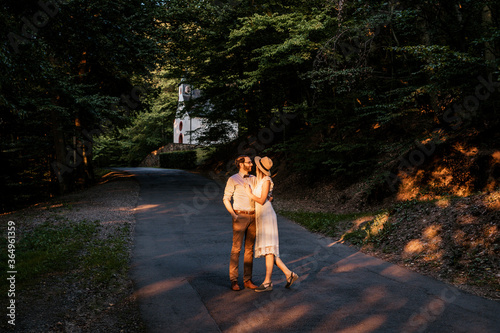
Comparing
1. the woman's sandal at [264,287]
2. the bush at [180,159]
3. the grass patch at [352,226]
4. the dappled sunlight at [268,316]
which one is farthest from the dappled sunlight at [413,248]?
the bush at [180,159]

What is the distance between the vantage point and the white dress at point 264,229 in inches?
221

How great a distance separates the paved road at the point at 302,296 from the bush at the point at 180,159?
30.8 meters

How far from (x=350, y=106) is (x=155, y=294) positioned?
11892mm

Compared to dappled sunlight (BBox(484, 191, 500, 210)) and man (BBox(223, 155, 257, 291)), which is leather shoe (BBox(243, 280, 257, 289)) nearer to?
man (BBox(223, 155, 257, 291))

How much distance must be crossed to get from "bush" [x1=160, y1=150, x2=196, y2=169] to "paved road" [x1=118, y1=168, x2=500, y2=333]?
3077 cm

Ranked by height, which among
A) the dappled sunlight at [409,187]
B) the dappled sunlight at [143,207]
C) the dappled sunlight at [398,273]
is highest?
the dappled sunlight at [409,187]

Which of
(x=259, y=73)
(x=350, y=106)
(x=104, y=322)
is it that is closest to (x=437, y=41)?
(x=350, y=106)

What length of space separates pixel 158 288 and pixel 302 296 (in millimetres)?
2217

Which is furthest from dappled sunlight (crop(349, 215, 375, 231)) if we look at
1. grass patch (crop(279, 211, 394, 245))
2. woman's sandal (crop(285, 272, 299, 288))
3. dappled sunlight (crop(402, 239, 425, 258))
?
woman's sandal (crop(285, 272, 299, 288))

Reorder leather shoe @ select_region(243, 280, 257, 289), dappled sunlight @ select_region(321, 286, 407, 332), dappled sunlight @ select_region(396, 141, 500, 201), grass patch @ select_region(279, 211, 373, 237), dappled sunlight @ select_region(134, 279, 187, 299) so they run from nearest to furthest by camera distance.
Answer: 1. dappled sunlight @ select_region(321, 286, 407, 332)
2. dappled sunlight @ select_region(134, 279, 187, 299)
3. leather shoe @ select_region(243, 280, 257, 289)
4. grass patch @ select_region(279, 211, 373, 237)
5. dappled sunlight @ select_region(396, 141, 500, 201)

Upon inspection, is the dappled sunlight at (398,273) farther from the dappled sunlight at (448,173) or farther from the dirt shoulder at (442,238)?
the dappled sunlight at (448,173)

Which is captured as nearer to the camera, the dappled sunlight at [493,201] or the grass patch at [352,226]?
the dappled sunlight at [493,201]

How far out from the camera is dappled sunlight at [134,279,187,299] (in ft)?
18.1

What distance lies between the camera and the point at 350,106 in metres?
15.1
